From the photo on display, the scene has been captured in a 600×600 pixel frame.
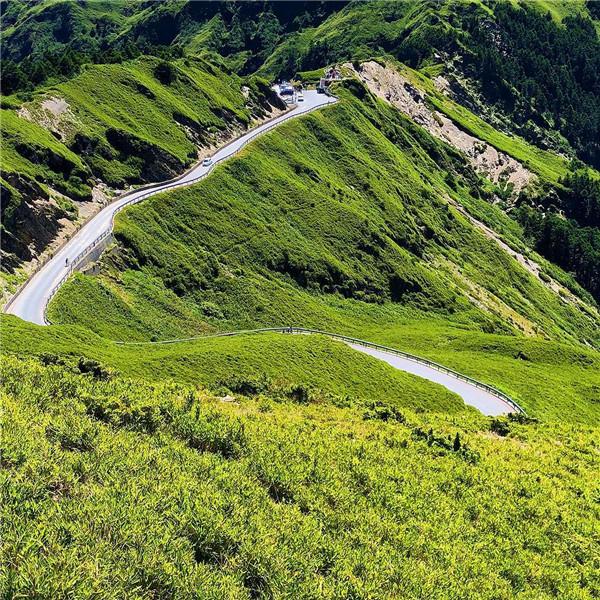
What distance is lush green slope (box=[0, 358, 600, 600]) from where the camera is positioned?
13703 millimetres

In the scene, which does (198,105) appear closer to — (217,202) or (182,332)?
(217,202)

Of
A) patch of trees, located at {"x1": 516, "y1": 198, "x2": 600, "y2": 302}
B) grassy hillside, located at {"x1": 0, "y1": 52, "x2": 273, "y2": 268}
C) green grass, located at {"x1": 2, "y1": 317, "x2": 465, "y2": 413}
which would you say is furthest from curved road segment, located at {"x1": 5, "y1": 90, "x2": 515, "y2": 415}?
patch of trees, located at {"x1": 516, "y1": 198, "x2": 600, "y2": 302}

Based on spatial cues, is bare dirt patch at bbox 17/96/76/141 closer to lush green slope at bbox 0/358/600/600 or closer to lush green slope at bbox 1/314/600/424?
lush green slope at bbox 1/314/600/424

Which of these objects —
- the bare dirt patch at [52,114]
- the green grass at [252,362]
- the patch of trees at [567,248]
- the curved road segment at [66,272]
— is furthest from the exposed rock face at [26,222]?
the patch of trees at [567,248]

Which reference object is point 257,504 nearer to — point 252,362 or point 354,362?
point 252,362

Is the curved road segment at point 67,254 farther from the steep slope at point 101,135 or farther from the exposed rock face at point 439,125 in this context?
the exposed rock face at point 439,125

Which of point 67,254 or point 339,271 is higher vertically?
point 339,271

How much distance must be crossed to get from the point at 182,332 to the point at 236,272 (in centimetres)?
1626

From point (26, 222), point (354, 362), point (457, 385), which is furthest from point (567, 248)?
point (26, 222)

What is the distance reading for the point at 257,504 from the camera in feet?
61.7

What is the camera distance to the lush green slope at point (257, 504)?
13.7 metres

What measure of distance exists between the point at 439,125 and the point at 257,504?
172352 mm

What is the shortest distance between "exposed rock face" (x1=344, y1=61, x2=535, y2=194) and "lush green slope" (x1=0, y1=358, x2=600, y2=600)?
491ft

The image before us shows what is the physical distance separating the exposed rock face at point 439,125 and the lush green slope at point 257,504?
149513mm
